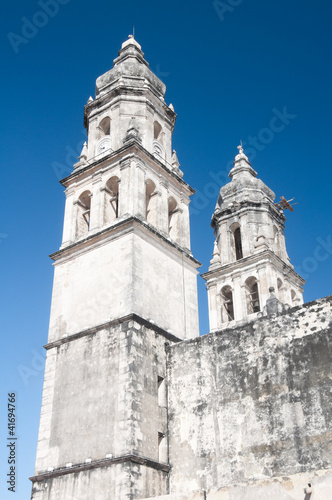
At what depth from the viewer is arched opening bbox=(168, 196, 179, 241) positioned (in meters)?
20.8

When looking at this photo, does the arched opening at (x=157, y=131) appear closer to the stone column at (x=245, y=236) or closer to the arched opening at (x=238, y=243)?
the stone column at (x=245, y=236)

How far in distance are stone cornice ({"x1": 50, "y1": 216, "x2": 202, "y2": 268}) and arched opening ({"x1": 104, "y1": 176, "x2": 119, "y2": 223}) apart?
3.81 ft

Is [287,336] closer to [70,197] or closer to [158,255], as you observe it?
[158,255]

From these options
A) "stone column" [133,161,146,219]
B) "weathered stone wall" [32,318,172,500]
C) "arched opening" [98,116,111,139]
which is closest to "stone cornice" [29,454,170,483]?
"weathered stone wall" [32,318,172,500]

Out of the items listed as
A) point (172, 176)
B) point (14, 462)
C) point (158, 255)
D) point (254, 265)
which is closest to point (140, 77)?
point (172, 176)

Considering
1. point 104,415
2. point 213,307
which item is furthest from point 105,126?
point 104,415

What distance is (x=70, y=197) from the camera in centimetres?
2095

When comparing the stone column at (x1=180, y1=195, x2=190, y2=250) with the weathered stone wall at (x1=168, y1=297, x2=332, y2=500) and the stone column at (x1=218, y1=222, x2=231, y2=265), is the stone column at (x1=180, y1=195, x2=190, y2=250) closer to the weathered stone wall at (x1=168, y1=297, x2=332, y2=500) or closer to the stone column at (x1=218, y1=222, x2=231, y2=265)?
the weathered stone wall at (x1=168, y1=297, x2=332, y2=500)

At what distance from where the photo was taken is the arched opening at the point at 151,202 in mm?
19994

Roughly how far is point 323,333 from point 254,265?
14.5m

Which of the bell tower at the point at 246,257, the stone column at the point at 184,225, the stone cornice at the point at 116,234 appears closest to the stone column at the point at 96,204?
the stone cornice at the point at 116,234

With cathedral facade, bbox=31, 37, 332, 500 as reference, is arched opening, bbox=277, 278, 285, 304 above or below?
above

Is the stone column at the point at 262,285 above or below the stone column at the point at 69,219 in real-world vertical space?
above

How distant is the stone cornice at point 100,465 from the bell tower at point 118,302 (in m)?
0.03
